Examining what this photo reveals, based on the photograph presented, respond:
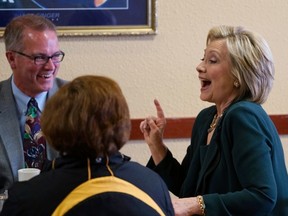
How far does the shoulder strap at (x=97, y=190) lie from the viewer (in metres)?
1.16

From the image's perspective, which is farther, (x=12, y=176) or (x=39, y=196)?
(x=12, y=176)

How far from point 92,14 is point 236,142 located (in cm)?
124

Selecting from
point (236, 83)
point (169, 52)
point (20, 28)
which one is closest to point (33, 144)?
point (20, 28)

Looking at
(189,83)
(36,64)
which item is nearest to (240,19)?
(189,83)

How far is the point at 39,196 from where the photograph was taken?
1.17 m

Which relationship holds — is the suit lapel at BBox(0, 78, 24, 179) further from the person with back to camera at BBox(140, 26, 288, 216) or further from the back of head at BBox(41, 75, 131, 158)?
the back of head at BBox(41, 75, 131, 158)

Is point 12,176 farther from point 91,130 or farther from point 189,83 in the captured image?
point 189,83

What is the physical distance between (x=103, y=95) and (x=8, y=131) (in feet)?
2.88

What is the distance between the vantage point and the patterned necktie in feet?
6.50

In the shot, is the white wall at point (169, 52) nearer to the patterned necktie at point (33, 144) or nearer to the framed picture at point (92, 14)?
the framed picture at point (92, 14)

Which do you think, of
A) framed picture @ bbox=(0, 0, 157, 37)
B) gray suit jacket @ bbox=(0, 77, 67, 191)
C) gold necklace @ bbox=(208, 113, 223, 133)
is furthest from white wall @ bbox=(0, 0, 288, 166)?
gold necklace @ bbox=(208, 113, 223, 133)

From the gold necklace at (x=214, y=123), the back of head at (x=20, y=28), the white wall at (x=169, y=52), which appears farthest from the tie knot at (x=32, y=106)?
the gold necklace at (x=214, y=123)

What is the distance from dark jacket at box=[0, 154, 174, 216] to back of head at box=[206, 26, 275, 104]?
0.72 meters

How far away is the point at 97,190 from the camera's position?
1175 mm
